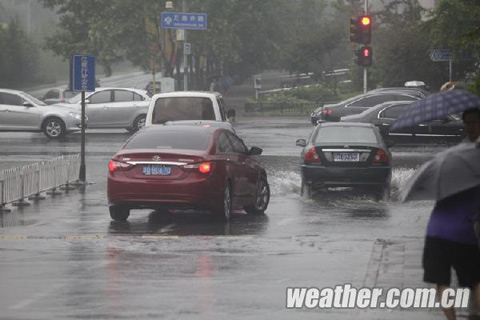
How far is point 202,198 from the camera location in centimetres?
1964

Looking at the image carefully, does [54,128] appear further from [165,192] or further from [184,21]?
[165,192]

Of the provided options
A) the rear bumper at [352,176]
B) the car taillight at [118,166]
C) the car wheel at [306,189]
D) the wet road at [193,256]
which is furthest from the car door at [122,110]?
the car taillight at [118,166]

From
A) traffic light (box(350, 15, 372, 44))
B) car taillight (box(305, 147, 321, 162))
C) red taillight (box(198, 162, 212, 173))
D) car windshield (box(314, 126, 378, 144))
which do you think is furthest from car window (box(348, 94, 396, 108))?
red taillight (box(198, 162, 212, 173))

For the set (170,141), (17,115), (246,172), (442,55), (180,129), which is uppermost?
(442,55)

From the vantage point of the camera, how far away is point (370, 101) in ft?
149

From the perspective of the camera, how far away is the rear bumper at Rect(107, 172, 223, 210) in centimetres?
1959

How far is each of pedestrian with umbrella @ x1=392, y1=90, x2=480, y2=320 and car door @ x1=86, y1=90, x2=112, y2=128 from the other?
34.6 m

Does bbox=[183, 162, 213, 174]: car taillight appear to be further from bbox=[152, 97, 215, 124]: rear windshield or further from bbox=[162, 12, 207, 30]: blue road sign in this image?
bbox=[162, 12, 207, 30]: blue road sign

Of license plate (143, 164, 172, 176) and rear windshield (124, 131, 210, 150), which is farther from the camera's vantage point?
rear windshield (124, 131, 210, 150)

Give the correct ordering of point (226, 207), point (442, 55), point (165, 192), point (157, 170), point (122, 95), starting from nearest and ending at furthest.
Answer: point (165, 192) → point (157, 170) → point (226, 207) → point (442, 55) → point (122, 95)

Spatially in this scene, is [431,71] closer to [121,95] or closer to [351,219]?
[121,95]

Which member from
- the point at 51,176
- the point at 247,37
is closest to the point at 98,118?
the point at 51,176

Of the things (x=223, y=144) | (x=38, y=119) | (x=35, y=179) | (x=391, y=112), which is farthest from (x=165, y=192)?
(x=38, y=119)

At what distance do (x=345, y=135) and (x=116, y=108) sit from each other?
2014cm
